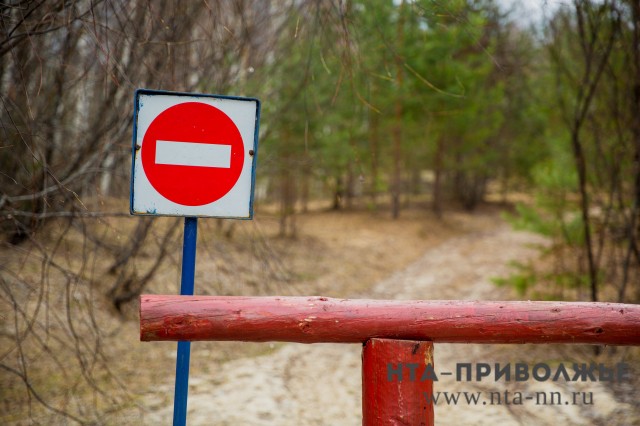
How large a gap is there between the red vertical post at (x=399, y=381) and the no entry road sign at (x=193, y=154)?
881 millimetres

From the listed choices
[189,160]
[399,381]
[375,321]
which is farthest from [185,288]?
[399,381]

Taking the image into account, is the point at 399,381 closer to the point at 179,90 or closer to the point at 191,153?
the point at 191,153

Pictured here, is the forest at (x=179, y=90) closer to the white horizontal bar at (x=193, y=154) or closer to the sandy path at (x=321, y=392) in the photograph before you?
the white horizontal bar at (x=193, y=154)

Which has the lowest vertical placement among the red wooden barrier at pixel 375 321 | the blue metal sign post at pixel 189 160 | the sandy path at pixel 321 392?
the sandy path at pixel 321 392

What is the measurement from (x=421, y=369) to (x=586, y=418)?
266cm

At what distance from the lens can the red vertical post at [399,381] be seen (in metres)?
2.27

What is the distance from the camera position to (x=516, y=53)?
19.8 metres

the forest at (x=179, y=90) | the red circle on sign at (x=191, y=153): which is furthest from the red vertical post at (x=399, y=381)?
the forest at (x=179, y=90)

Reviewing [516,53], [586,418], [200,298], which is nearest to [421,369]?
[200,298]

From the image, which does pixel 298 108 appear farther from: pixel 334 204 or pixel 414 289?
pixel 334 204

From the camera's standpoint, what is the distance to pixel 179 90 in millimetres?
5078

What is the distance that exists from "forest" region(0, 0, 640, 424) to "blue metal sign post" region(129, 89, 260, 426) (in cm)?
35

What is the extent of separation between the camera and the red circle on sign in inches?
89.2

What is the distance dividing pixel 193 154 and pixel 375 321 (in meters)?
1.11
